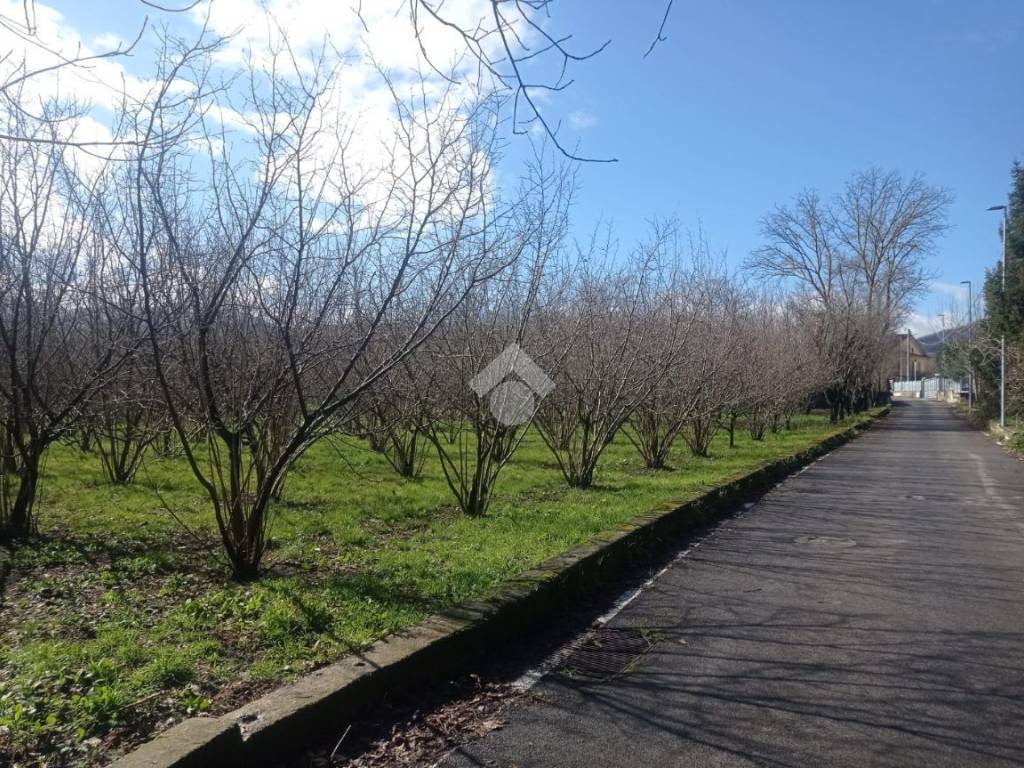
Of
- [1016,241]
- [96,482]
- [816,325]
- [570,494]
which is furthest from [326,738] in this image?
[816,325]

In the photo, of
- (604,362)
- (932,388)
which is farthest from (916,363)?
(604,362)

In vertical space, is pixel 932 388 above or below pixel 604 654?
above

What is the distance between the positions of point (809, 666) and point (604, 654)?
1210 mm

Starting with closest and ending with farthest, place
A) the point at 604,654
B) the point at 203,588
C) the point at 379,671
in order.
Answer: the point at 379,671, the point at 604,654, the point at 203,588

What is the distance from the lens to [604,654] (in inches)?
214

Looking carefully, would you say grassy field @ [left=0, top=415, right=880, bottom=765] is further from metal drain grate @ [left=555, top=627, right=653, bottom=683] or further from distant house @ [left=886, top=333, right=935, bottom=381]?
distant house @ [left=886, top=333, right=935, bottom=381]

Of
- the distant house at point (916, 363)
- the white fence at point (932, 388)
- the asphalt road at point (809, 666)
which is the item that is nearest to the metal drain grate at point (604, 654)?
the asphalt road at point (809, 666)

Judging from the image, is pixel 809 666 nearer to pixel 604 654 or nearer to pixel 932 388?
pixel 604 654

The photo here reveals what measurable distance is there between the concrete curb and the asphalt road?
0.55 metres

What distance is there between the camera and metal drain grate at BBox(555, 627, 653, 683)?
5062 mm

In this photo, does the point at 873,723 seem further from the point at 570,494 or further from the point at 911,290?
the point at 911,290

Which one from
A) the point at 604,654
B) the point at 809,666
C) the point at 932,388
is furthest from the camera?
the point at 932,388

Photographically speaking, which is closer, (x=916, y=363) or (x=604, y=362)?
(x=604, y=362)

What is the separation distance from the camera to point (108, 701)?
4.10 metres
